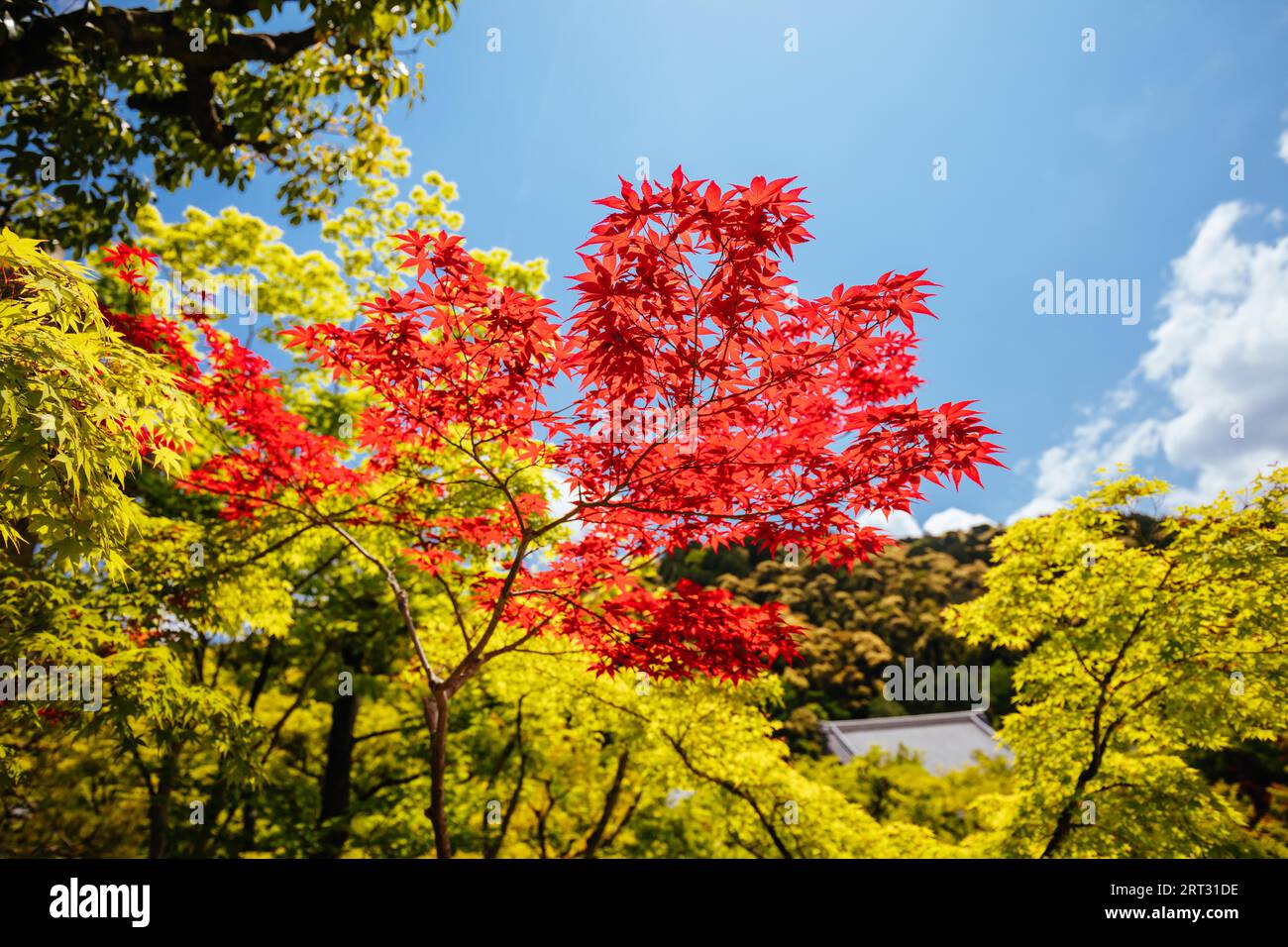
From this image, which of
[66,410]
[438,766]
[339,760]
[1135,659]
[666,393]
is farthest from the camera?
[339,760]

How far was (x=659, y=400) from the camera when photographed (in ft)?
10.1

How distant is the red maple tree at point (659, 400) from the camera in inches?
107

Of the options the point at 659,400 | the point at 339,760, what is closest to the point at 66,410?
the point at 659,400

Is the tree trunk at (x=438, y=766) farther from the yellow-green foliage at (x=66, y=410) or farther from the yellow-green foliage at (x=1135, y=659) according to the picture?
the yellow-green foliage at (x=1135, y=659)

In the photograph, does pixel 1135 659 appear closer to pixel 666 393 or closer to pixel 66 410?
pixel 666 393

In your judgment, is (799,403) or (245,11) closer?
(799,403)

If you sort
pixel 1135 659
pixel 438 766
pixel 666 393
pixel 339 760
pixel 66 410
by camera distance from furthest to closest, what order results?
pixel 339 760 < pixel 1135 659 < pixel 438 766 < pixel 666 393 < pixel 66 410

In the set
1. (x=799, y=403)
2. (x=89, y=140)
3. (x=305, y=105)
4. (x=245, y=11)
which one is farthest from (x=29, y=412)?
(x=305, y=105)

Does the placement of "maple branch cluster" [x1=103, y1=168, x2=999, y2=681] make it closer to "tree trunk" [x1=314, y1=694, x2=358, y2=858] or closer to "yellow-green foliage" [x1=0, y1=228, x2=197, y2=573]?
"yellow-green foliage" [x1=0, y1=228, x2=197, y2=573]

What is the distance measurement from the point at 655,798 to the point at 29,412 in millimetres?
9357

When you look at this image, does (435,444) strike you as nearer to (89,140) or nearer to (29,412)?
(29,412)

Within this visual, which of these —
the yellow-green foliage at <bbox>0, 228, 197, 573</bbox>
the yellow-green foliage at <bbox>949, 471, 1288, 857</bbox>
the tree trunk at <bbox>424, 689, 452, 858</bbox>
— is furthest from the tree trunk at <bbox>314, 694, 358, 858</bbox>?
the yellow-green foliage at <bbox>949, 471, 1288, 857</bbox>

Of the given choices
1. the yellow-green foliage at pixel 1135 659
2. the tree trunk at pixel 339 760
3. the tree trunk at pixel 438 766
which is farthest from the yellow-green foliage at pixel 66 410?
the tree trunk at pixel 339 760

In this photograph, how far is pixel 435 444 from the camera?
3617mm
